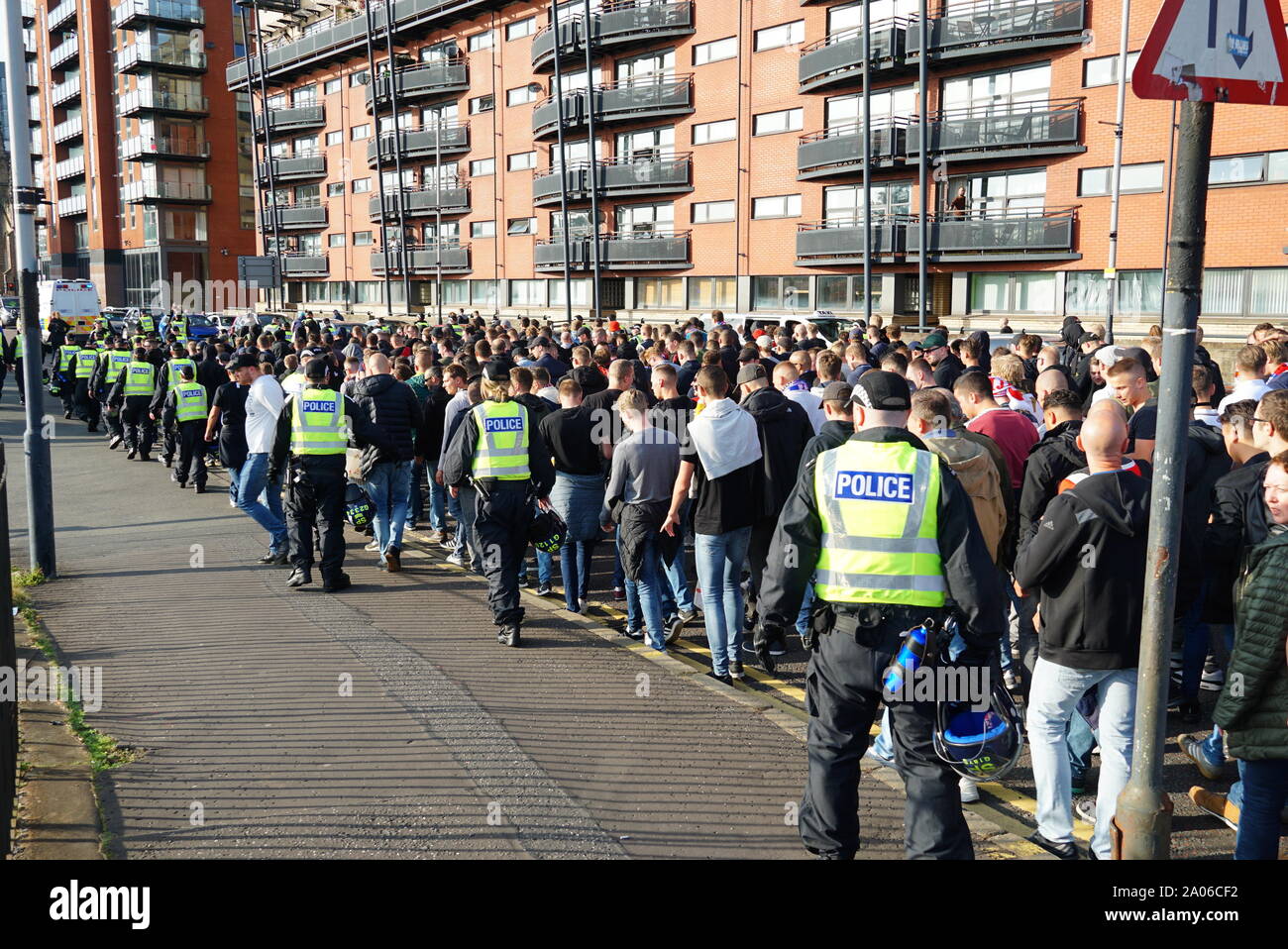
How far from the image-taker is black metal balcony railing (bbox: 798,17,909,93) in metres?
32.1

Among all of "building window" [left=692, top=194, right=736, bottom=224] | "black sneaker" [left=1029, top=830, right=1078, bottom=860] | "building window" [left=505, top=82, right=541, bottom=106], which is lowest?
"black sneaker" [left=1029, top=830, right=1078, bottom=860]

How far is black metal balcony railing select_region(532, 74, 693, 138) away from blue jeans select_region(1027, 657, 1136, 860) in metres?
36.1

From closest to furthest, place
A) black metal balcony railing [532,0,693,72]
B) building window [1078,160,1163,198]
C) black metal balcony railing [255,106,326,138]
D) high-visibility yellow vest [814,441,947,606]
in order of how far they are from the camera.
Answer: high-visibility yellow vest [814,441,947,606] < building window [1078,160,1163,198] < black metal balcony railing [532,0,693,72] < black metal balcony railing [255,106,326,138]

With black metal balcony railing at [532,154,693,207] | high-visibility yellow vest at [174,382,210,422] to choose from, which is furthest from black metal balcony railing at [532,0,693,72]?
high-visibility yellow vest at [174,382,210,422]

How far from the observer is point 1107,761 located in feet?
14.8

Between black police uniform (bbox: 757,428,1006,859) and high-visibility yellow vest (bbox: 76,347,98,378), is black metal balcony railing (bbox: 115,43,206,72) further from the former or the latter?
black police uniform (bbox: 757,428,1006,859)

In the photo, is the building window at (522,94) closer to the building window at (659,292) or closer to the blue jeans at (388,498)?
the building window at (659,292)


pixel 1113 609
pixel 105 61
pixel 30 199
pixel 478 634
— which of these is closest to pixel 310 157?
pixel 105 61

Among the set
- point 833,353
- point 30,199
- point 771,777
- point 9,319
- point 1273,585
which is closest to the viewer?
point 1273,585

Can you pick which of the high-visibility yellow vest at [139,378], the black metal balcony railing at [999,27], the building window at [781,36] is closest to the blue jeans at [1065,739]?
the high-visibility yellow vest at [139,378]

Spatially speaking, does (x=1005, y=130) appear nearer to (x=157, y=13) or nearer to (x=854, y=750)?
(x=854, y=750)
